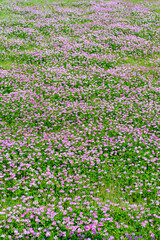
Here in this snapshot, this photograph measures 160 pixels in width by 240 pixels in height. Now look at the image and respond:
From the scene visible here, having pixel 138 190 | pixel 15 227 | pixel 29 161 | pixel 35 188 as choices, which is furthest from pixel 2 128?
pixel 138 190

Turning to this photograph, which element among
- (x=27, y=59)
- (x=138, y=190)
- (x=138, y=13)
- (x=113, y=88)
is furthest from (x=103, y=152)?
(x=138, y=13)

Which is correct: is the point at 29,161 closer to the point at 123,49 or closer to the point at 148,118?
the point at 148,118

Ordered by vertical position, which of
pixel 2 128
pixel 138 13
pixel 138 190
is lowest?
pixel 2 128

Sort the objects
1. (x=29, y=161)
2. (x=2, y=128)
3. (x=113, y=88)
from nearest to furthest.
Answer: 1. (x=29, y=161)
2. (x=2, y=128)
3. (x=113, y=88)

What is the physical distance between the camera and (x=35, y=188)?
6.37 meters

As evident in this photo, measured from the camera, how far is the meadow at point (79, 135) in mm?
5223

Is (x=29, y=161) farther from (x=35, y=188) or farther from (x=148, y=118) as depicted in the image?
(x=148, y=118)

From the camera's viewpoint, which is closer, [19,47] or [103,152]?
[103,152]

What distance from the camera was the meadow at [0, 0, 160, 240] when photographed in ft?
17.1

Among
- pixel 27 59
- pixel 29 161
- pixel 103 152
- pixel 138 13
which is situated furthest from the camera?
pixel 138 13

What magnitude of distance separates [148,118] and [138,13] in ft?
67.2

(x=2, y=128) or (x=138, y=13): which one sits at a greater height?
(x=138, y=13)

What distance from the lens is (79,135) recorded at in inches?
340

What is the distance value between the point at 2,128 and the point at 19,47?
981 centimetres
